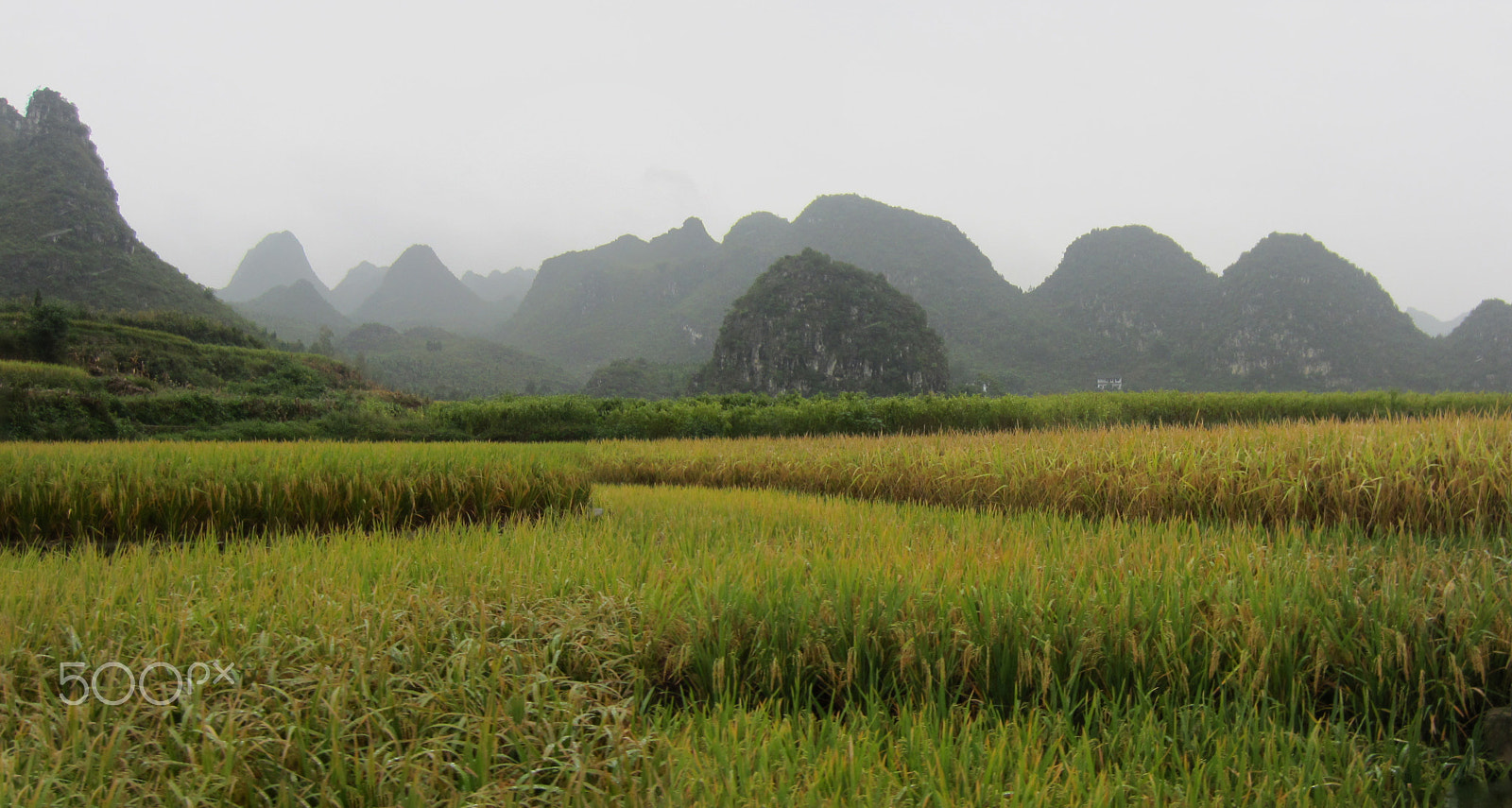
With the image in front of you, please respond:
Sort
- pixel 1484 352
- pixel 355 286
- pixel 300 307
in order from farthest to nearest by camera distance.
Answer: pixel 355 286
pixel 300 307
pixel 1484 352

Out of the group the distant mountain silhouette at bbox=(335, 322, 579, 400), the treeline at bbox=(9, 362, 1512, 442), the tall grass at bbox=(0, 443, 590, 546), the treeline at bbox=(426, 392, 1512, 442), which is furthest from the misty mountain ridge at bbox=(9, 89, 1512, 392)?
the tall grass at bbox=(0, 443, 590, 546)

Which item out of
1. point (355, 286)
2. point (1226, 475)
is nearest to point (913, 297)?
point (1226, 475)

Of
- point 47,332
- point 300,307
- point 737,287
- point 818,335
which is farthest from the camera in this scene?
point 300,307

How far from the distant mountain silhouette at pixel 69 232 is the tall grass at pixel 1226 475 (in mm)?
59147

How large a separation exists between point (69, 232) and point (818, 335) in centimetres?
6820

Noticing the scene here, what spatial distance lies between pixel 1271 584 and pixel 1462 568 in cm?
90

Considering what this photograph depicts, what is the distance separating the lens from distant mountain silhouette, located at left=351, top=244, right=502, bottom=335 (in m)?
136

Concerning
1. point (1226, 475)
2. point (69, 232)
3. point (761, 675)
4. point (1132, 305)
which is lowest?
point (761, 675)

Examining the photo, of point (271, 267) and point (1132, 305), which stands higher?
point (271, 267)

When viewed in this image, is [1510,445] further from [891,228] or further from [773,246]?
[773,246]

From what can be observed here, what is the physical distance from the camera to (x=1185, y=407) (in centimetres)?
1611

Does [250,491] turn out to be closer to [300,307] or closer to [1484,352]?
[1484,352]

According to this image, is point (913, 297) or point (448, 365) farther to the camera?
point (913, 297)

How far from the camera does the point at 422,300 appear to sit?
468ft
